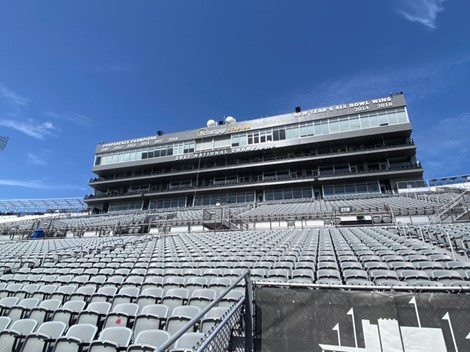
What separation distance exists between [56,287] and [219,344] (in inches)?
248

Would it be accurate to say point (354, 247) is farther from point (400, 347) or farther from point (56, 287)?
point (56, 287)

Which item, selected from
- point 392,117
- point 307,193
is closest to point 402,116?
point 392,117

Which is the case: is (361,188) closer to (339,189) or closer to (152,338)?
(339,189)

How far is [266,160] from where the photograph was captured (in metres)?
39.8

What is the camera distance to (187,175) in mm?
43562

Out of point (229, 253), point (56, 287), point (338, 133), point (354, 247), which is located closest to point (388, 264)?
point (354, 247)

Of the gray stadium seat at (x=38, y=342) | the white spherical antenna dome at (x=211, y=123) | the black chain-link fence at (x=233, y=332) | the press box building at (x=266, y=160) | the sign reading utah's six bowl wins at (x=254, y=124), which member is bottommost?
the gray stadium seat at (x=38, y=342)

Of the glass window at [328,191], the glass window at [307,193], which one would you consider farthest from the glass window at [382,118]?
the glass window at [307,193]

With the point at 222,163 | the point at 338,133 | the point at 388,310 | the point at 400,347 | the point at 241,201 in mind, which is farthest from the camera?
the point at 222,163

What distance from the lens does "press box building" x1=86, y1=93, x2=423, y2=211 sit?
34.6 m

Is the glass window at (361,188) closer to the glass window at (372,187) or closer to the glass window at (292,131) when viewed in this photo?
the glass window at (372,187)

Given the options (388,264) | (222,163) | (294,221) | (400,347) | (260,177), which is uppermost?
(222,163)

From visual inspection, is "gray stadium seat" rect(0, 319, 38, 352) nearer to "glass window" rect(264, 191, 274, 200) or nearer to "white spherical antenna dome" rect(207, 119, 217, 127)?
"glass window" rect(264, 191, 274, 200)

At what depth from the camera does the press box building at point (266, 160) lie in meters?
34.6
